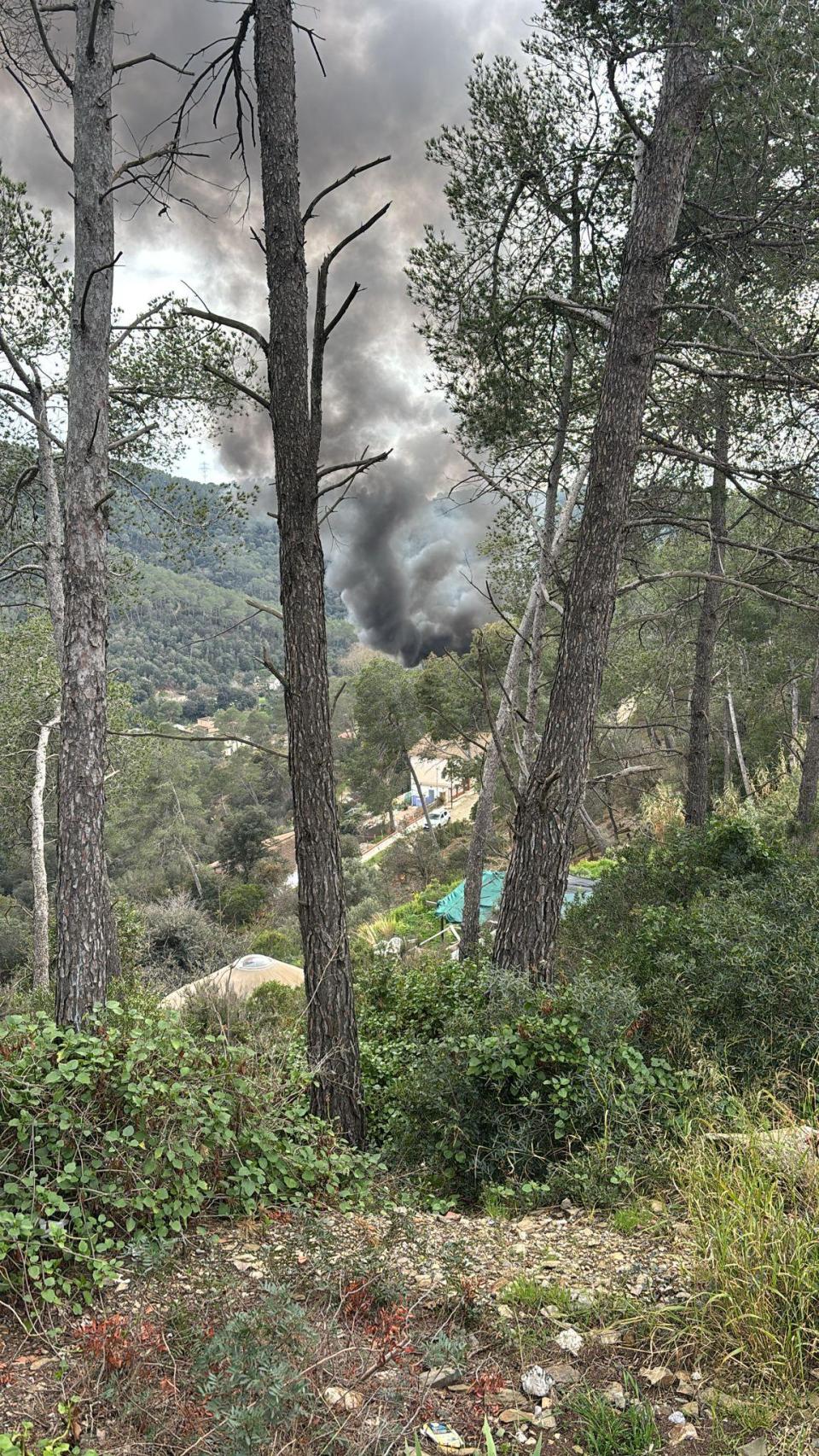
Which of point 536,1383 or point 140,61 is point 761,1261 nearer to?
point 536,1383

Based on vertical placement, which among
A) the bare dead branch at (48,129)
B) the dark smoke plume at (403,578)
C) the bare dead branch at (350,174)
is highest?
the dark smoke plume at (403,578)

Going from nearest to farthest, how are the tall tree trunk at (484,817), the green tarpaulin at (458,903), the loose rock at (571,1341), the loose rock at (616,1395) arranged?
the loose rock at (616,1395) → the loose rock at (571,1341) → the tall tree trunk at (484,817) → the green tarpaulin at (458,903)

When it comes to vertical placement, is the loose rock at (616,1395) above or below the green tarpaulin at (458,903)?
above

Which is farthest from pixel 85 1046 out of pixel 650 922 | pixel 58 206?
pixel 58 206

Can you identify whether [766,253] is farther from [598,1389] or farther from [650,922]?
[598,1389]

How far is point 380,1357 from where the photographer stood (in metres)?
2.07

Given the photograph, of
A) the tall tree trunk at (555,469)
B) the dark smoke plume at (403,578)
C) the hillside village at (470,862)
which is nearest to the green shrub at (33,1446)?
the hillside village at (470,862)

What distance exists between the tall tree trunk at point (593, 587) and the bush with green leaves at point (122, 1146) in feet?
5.67

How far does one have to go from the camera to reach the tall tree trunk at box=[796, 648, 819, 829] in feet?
35.1

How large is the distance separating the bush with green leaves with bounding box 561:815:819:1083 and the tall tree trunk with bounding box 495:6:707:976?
49cm

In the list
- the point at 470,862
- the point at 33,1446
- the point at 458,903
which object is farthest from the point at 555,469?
the point at 458,903

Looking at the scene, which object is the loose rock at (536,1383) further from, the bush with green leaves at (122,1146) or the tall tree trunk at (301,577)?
the tall tree trunk at (301,577)

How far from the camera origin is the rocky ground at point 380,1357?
5.96ft

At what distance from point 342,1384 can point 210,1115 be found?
3.87 ft
